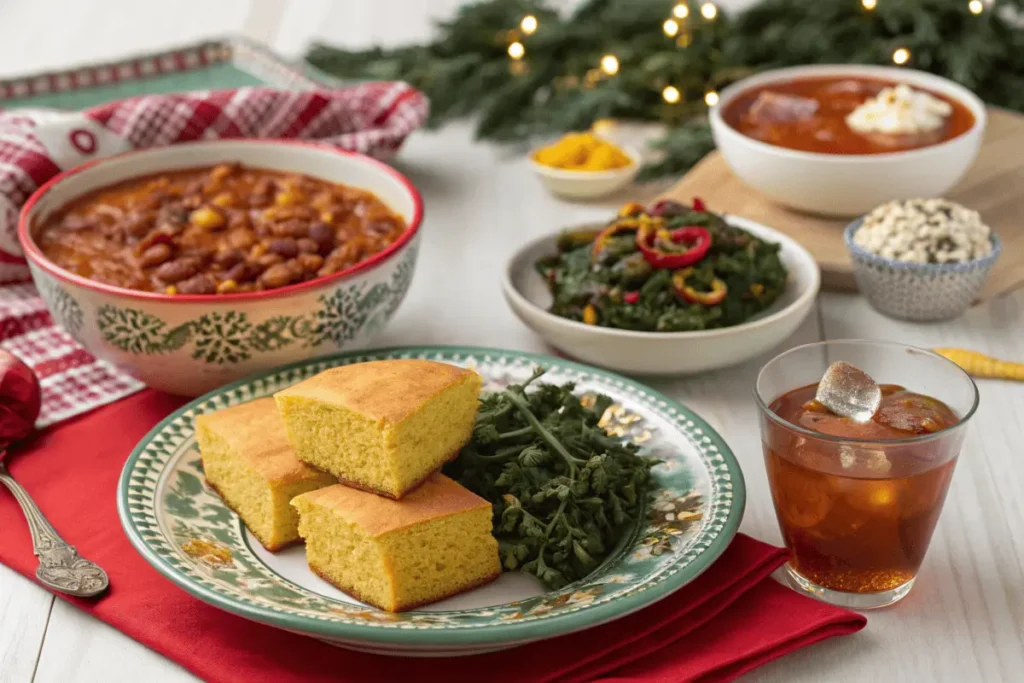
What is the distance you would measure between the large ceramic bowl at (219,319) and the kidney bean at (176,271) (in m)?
0.17

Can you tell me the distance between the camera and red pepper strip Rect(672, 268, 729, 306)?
305 centimetres

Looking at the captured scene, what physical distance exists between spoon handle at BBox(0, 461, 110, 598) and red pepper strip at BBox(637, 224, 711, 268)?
62.2 inches

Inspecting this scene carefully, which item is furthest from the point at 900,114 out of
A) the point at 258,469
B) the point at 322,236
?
the point at 258,469

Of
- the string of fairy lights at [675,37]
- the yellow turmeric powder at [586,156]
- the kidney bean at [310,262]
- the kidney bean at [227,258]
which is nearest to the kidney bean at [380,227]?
the kidney bean at [310,262]

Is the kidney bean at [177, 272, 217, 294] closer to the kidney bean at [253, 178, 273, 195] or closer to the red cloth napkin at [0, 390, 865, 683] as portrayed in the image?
the kidney bean at [253, 178, 273, 195]

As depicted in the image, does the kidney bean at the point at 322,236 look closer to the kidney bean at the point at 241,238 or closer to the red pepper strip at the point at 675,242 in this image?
the kidney bean at the point at 241,238

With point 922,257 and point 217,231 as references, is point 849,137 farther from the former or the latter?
point 217,231

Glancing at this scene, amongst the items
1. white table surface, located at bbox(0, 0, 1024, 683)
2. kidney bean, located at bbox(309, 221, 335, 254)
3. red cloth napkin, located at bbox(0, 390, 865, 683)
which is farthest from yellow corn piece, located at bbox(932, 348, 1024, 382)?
kidney bean, located at bbox(309, 221, 335, 254)

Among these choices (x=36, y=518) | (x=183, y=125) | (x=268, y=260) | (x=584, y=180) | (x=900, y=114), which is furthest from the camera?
(x=584, y=180)

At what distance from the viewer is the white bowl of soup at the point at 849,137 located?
364 cm

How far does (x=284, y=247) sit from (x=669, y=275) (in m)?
1.01

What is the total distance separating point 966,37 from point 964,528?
8.76 ft

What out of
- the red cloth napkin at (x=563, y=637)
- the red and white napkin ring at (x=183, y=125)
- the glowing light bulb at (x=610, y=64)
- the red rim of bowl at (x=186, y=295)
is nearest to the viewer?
the red cloth napkin at (x=563, y=637)

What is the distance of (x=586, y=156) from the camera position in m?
4.24
